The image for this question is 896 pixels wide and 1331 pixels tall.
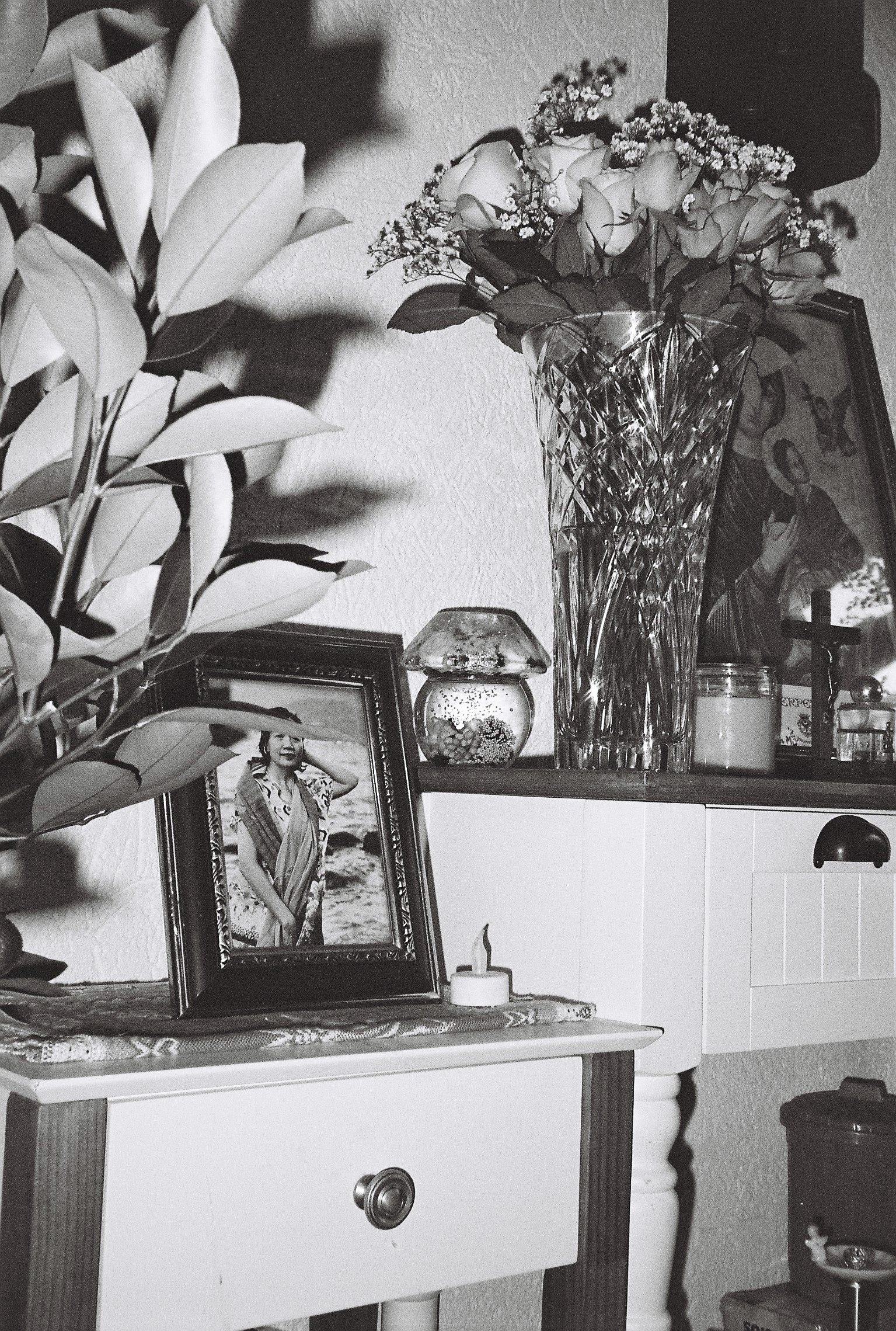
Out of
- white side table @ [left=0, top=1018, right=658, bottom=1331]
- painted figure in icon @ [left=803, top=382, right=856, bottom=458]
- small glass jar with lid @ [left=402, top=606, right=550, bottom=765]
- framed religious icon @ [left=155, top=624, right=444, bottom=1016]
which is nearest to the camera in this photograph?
white side table @ [left=0, top=1018, right=658, bottom=1331]

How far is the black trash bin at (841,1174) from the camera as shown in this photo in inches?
50.6

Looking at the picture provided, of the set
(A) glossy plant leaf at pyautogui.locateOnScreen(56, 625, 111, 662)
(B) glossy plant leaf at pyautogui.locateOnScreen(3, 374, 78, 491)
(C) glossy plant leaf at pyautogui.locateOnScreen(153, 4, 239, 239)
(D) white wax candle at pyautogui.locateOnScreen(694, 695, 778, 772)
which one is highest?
(C) glossy plant leaf at pyautogui.locateOnScreen(153, 4, 239, 239)

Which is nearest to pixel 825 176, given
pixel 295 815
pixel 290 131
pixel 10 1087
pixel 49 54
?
pixel 290 131

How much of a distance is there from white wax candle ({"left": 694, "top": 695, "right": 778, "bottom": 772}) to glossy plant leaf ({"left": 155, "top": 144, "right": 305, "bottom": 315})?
70 cm

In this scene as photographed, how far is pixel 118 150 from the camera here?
1.49 ft

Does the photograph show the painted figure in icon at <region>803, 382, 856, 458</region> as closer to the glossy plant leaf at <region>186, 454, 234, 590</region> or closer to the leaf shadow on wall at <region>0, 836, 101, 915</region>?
the leaf shadow on wall at <region>0, 836, 101, 915</region>

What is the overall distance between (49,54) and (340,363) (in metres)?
0.60

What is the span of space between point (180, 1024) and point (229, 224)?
1.66ft

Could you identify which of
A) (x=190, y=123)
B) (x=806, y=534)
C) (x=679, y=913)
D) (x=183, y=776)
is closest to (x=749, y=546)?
(x=806, y=534)

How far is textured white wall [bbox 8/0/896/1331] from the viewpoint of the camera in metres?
1.02

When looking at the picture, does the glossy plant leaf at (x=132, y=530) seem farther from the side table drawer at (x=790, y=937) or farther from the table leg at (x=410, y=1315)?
the table leg at (x=410, y=1315)

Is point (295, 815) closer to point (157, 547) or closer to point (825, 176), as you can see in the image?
point (157, 547)

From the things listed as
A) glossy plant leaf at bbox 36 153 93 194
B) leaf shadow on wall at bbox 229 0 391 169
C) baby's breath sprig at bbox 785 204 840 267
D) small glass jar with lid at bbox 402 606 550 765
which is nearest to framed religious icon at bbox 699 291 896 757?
baby's breath sprig at bbox 785 204 840 267

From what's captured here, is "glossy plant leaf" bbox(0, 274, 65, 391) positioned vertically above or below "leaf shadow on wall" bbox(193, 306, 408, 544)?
below
